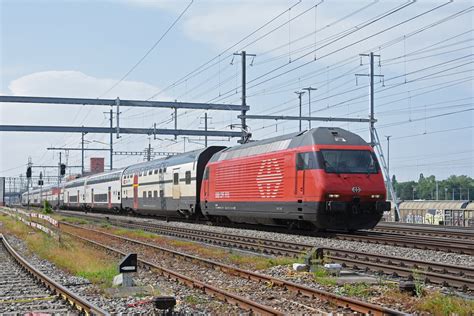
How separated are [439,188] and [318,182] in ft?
416

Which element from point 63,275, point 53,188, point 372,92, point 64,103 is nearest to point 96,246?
point 63,275

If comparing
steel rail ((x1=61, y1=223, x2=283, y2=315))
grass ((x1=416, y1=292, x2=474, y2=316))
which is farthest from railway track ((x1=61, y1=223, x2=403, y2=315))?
grass ((x1=416, y1=292, x2=474, y2=316))

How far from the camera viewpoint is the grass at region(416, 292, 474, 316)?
8750 millimetres

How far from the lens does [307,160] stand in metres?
21.5

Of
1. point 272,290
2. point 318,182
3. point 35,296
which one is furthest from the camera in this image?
point 318,182

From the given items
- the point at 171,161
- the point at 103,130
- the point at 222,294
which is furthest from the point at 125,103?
the point at 222,294

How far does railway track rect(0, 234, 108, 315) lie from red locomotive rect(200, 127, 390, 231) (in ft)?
30.9

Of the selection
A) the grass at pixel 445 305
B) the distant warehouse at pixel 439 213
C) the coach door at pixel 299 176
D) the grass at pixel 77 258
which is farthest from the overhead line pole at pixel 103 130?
the grass at pixel 445 305

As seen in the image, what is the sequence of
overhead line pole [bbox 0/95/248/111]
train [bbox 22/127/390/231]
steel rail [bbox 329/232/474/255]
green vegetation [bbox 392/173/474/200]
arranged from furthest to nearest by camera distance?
green vegetation [bbox 392/173/474/200], overhead line pole [bbox 0/95/248/111], train [bbox 22/127/390/231], steel rail [bbox 329/232/474/255]

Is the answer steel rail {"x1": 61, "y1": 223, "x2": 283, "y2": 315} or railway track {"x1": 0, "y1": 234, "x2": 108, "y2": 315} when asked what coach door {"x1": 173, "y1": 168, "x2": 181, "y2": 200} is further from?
steel rail {"x1": 61, "y1": 223, "x2": 283, "y2": 315}

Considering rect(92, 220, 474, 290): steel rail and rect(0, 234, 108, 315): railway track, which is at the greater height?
rect(92, 220, 474, 290): steel rail

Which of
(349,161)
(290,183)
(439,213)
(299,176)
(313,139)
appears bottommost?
(439,213)

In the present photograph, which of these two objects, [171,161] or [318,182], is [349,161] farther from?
[171,161]

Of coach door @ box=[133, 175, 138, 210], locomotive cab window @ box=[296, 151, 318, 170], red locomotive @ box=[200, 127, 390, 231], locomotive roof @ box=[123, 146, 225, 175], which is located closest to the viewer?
red locomotive @ box=[200, 127, 390, 231]
